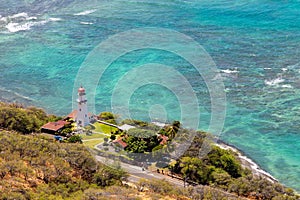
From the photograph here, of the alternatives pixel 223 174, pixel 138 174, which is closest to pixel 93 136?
pixel 138 174

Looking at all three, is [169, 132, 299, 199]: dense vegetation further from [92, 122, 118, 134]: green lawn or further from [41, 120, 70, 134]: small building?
[41, 120, 70, 134]: small building

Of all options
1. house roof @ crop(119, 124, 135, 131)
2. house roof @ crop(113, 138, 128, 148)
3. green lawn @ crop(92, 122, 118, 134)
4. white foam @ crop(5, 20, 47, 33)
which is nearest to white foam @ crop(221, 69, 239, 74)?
house roof @ crop(119, 124, 135, 131)

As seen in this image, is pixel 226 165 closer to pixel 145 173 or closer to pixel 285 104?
pixel 145 173

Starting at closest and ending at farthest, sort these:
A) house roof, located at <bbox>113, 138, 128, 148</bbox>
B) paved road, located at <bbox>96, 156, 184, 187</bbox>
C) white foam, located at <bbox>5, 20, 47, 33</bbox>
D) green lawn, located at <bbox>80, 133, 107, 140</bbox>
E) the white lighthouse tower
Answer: paved road, located at <bbox>96, 156, 184, 187</bbox> → house roof, located at <bbox>113, 138, 128, 148</bbox> → green lawn, located at <bbox>80, 133, 107, 140</bbox> → the white lighthouse tower → white foam, located at <bbox>5, 20, 47, 33</bbox>

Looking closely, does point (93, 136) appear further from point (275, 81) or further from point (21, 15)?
point (21, 15)

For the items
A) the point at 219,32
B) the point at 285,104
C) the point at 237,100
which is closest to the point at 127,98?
the point at 237,100
